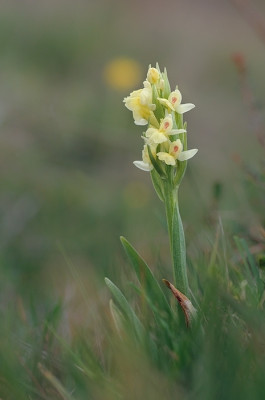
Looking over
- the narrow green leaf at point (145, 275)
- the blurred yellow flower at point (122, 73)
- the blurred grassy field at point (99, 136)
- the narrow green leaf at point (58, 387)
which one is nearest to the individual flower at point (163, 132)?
the narrow green leaf at point (145, 275)

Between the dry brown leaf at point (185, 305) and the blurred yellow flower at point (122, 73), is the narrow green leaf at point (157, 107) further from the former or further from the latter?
the blurred yellow flower at point (122, 73)

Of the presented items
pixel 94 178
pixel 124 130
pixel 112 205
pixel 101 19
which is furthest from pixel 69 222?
pixel 101 19

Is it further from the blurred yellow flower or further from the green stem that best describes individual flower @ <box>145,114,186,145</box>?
the blurred yellow flower

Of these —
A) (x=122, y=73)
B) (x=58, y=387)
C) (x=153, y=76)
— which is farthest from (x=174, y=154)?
(x=122, y=73)

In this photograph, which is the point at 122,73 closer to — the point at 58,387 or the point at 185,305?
the point at 185,305

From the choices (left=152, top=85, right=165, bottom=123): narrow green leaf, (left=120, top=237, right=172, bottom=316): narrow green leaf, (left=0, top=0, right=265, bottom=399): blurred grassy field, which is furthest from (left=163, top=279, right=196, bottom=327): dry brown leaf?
(left=152, top=85, right=165, bottom=123): narrow green leaf

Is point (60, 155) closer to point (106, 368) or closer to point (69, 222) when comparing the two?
point (69, 222)
